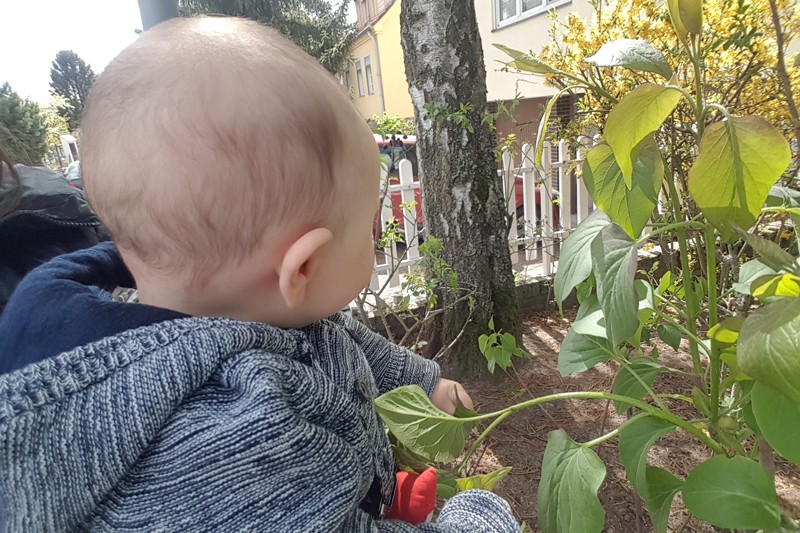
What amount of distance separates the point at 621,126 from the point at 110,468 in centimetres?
82

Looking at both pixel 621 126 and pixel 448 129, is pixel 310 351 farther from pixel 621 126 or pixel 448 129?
pixel 448 129

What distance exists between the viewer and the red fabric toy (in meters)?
0.89

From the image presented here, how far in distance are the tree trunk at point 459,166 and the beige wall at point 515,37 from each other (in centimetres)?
661

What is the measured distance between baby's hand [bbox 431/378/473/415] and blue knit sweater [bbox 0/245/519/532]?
459 mm

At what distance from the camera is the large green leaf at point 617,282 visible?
2.83 ft

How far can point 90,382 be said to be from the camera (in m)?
0.63

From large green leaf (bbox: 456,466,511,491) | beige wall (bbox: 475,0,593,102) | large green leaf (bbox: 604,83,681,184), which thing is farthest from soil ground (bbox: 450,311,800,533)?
beige wall (bbox: 475,0,593,102)

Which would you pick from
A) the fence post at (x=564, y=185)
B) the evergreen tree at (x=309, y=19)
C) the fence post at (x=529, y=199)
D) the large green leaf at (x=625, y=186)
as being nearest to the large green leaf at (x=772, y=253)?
the large green leaf at (x=625, y=186)

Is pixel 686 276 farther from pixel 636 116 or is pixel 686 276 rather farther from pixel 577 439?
pixel 577 439

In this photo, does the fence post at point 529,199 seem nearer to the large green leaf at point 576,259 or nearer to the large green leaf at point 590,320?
the large green leaf at point 590,320

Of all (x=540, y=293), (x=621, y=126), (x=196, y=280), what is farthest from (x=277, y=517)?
(x=540, y=293)

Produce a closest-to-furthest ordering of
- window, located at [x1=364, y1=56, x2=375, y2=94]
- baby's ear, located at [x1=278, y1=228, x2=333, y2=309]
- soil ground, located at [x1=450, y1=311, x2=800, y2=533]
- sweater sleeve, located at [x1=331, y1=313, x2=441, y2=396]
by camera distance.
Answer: baby's ear, located at [x1=278, y1=228, x2=333, y2=309] → sweater sleeve, located at [x1=331, y1=313, x2=441, y2=396] → soil ground, located at [x1=450, y1=311, x2=800, y2=533] → window, located at [x1=364, y1=56, x2=375, y2=94]

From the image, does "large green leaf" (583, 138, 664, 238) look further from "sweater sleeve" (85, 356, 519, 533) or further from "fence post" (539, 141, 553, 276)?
"fence post" (539, 141, 553, 276)

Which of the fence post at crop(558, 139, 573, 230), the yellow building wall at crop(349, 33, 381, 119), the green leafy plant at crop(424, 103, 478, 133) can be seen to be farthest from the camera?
the yellow building wall at crop(349, 33, 381, 119)
